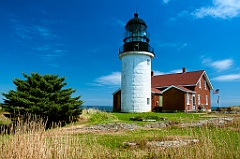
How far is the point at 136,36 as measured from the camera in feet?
78.0

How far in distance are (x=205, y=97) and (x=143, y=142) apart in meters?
27.8

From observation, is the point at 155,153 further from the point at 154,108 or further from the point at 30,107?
the point at 154,108

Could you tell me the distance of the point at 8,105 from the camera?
1139 cm

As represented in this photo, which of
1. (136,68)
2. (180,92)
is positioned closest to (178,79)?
(180,92)

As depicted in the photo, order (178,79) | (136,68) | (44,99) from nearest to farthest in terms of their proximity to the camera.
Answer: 1. (44,99)
2. (136,68)
3. (178,79)

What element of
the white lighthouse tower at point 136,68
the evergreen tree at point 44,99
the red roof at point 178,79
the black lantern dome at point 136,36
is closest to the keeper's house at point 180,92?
the red roof at point 178,79

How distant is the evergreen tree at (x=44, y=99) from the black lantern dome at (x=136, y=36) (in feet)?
39.4

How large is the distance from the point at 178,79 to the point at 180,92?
5.09 meters

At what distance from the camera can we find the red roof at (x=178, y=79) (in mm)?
29256

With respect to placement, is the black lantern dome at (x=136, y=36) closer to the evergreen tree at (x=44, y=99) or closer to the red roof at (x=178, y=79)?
the red roof at (x=178, y=79)

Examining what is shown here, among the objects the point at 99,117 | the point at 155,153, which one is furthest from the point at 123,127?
the point at 155,153

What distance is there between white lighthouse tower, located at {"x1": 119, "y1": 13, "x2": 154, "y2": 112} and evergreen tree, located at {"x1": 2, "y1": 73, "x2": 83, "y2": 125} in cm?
1087

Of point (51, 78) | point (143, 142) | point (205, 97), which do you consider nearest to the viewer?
point (143, 142)

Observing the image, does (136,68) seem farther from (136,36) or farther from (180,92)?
(180,92)
